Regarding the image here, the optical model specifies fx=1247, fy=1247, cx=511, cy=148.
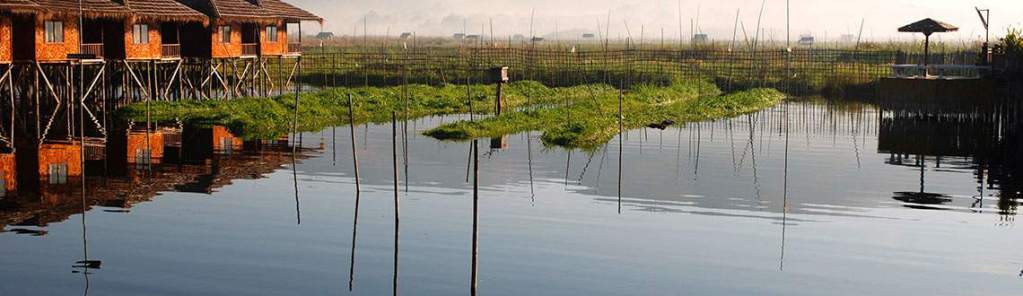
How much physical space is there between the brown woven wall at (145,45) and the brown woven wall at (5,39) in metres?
5.91

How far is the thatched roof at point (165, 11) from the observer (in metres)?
37.6

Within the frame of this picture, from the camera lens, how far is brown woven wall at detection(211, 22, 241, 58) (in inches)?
1745

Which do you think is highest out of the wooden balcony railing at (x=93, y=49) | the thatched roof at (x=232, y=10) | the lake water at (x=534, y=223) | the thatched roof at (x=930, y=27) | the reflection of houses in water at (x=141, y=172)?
the thatched roof at (x=232, y=10)

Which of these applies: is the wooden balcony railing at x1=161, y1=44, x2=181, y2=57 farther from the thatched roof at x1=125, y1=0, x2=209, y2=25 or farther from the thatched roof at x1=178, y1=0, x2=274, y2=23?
the thatched roof at x1=178, y1=0, x2=274, y2=23

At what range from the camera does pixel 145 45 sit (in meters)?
39.4

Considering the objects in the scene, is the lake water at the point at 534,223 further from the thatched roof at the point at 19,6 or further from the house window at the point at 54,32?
the house window at the point at 54,32

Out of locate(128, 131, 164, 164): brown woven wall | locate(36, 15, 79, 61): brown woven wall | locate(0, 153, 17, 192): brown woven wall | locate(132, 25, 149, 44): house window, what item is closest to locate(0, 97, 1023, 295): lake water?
locate(128, 131, 164, 164): brown woven wall

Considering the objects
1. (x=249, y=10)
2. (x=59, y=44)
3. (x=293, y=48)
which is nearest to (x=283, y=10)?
(x=249, y=10)

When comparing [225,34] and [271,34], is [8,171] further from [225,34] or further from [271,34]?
[271,34]

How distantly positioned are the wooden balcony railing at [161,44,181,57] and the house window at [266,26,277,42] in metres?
7.12

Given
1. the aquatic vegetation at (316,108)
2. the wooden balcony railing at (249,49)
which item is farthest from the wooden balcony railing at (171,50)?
the wooden balcony railing at (249,49)

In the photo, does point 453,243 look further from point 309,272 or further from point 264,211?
point 264,211

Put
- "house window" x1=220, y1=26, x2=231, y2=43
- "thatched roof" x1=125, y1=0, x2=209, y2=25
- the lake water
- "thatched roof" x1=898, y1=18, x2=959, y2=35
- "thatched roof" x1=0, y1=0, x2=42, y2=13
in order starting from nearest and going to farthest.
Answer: the lake water < "thatched roof" x1=0, y1=0, x2=42, y2=13 < "thatched roof" x1=125, y1=0, x2=209, y2=25 < "thatched roof" x1=898, y1=18, x2=959, y2=35 < "house window" x1=220, y1=26, x2=231, y2=43

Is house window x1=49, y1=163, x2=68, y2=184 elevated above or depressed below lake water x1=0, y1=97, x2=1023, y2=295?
above
